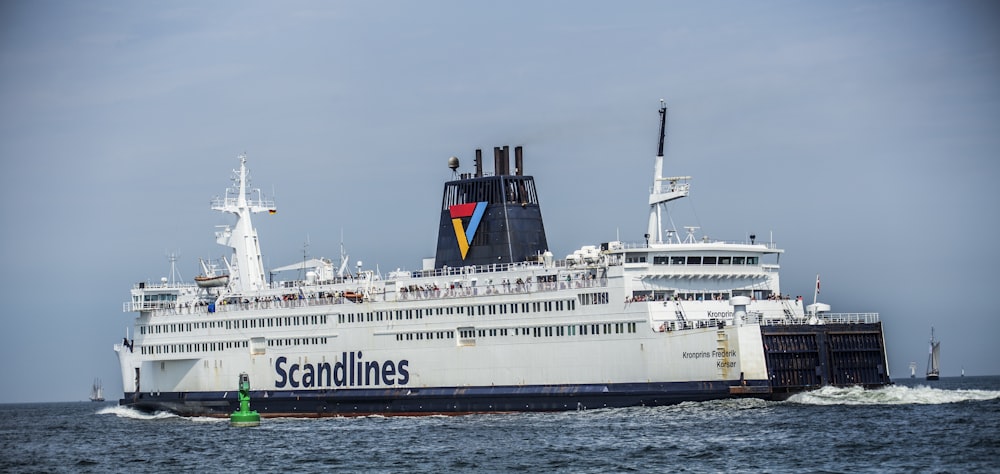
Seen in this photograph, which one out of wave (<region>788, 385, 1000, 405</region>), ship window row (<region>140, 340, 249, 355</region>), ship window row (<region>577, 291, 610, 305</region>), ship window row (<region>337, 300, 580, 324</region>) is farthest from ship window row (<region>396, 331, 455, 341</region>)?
wave (<region>788, 385, 1000, 405</region>)

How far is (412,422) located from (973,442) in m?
21.0

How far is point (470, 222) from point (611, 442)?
61.3ft

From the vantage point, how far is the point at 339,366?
2285 inches

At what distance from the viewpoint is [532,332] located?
172ft

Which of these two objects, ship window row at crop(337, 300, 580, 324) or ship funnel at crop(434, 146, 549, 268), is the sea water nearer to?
ship window row at crop(337, 300, 580, 324)

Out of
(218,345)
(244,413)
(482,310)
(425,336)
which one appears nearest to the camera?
(482,310)

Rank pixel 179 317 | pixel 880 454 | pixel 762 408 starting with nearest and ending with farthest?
pixel 880 454 < pixel 762 408 < pixel 179 317

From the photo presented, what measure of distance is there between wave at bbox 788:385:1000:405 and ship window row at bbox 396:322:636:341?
6342 millimetres

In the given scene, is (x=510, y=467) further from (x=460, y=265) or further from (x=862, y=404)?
(x=460, y=265)

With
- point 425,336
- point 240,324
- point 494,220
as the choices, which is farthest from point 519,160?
point 240,324

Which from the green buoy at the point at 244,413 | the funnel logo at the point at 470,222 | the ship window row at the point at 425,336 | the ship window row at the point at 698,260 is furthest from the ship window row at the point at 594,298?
the green buoy at the point at 244,413

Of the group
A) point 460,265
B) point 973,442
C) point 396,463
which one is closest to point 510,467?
point 396,463

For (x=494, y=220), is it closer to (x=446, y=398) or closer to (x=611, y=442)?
Result: (x=446, y=398)

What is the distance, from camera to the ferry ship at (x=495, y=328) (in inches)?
1918
